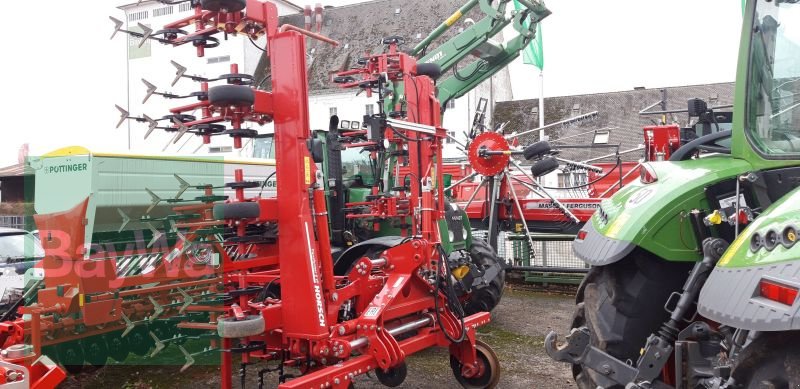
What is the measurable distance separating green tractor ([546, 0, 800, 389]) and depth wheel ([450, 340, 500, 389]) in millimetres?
1883

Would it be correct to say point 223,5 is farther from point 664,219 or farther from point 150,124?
point 664,219

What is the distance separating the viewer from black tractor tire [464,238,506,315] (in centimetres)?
736

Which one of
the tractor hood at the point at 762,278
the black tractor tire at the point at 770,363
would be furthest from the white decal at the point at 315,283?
the black tractor tire at the point at 770,363

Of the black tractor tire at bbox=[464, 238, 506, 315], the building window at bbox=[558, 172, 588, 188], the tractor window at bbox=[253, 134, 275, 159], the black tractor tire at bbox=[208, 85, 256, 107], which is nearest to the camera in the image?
the black tractor tire at bbox=[208, 85, 256, 107]

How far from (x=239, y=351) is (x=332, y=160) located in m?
3.08

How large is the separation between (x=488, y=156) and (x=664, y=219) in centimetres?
559

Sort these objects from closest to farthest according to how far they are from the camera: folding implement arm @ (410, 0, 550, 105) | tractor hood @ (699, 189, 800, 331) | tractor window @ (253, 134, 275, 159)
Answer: tractor hood @ (699, 189, 800, 331) → tractor window @ (253, 134, 275, 159) → folding implement arm @ (410, 0, 550, 105)

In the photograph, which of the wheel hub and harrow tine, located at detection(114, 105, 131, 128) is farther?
the wheel hub

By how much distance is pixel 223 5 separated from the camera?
13.1 ft

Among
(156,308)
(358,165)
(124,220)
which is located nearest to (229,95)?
Result: (156,308)

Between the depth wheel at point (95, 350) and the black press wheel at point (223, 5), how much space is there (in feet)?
11.4

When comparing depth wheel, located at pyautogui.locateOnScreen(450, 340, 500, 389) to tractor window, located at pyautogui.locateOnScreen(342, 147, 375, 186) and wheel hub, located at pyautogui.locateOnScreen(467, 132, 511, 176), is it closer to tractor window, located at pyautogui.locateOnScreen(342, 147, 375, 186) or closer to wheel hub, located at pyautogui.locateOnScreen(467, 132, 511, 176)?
tractor window, located at pyautogui.locateOnScreen(342, 147, 375, 186)

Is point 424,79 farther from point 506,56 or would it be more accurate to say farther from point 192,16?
point 506,56

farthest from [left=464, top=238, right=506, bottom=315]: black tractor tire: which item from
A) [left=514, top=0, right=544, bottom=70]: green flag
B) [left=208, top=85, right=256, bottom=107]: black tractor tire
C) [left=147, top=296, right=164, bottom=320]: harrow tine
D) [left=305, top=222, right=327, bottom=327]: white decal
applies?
[left=514, top=0, right=544, bottom=70]: green flag
